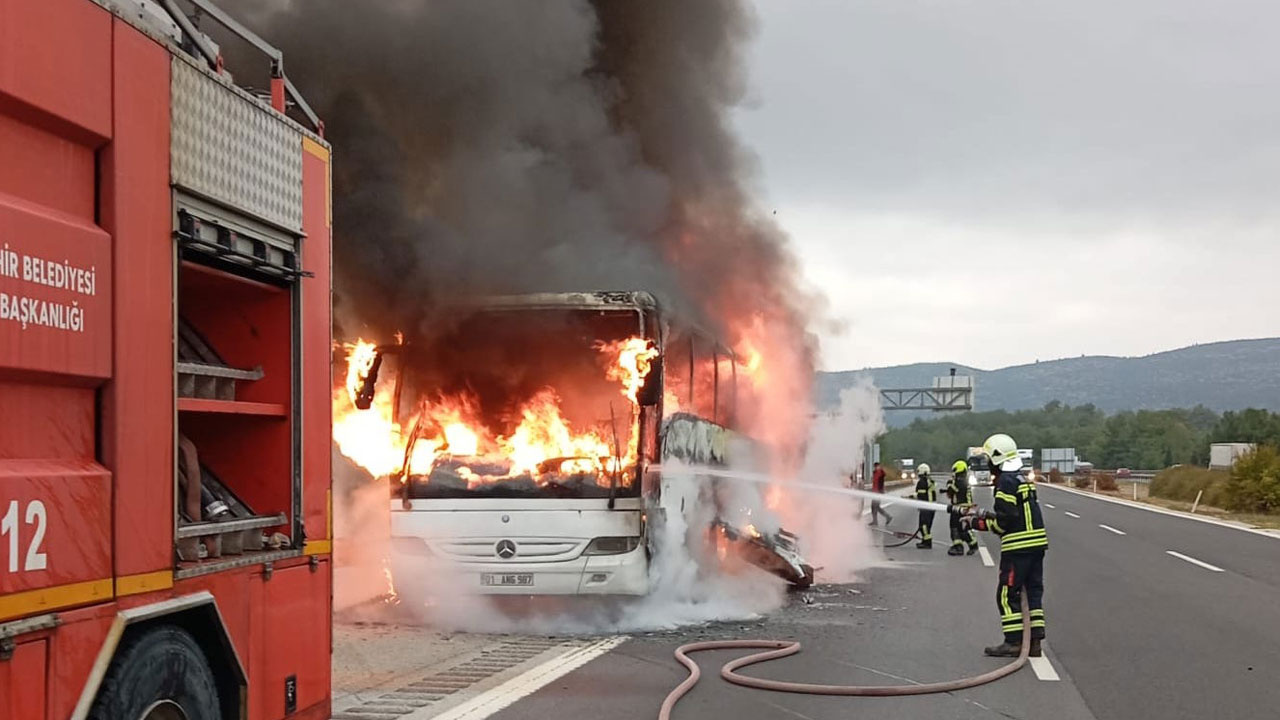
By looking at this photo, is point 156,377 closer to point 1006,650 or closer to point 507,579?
point 507,579

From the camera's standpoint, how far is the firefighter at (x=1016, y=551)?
372 inches

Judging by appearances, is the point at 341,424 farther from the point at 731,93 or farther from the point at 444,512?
the point at 731,93

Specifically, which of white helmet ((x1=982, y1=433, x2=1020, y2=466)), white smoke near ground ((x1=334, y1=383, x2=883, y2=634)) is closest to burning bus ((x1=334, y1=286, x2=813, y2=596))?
white smoke near ground ((x1=334, y1=383, x2=883, y2=634))

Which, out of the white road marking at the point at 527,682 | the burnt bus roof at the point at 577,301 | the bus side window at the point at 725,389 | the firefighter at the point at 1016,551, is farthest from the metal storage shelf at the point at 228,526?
the bus side window at the point at 725,389

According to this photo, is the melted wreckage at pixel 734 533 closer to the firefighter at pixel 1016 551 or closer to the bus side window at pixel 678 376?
the bus side window at pixel 678 376

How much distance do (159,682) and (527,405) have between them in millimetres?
6505

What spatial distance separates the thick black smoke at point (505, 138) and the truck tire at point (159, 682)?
6.51 meters

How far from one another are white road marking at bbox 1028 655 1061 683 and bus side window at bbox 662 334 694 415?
12.1 feet

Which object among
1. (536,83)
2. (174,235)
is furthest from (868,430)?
(174,235)

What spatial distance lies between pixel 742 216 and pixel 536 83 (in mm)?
5378

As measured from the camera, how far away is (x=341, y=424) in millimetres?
10953

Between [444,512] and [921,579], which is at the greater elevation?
[444,512]

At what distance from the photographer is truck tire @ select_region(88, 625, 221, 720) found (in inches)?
152

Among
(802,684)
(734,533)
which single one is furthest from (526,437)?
(802,684)
